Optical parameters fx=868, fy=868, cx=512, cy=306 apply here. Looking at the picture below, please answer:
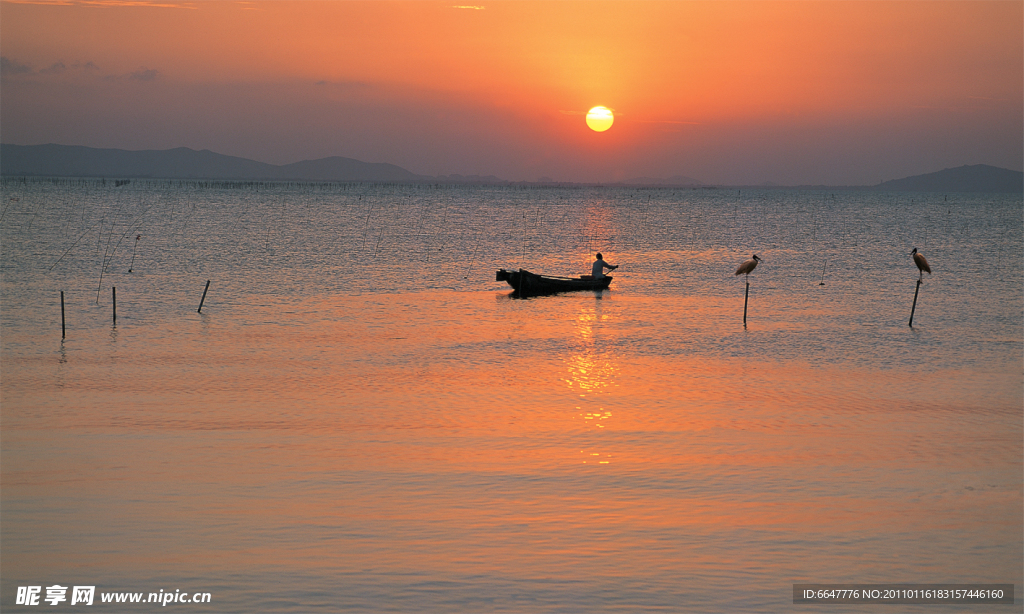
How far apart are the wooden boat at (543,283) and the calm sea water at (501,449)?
3.67 feet

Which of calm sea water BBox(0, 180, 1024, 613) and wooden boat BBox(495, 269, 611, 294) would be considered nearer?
calm sea water BBox(0, 180, 1024, 613)

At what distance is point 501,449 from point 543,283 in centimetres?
2076

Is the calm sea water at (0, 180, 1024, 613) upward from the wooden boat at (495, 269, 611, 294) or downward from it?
downward

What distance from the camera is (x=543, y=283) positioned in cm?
3303

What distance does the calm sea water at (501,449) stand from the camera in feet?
28.0

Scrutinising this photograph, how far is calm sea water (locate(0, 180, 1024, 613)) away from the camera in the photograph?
8547 millimetres

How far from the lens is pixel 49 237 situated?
5638cm

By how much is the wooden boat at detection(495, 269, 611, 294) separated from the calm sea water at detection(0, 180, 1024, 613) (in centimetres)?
112

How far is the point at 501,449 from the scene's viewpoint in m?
12.5

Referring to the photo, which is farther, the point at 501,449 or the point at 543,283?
the point at 543,283

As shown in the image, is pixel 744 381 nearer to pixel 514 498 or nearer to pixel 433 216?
pixel 514 498

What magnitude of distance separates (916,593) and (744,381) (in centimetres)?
964

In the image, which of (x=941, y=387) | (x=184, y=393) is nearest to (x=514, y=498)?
(x=184, y=393)

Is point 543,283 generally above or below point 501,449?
above
